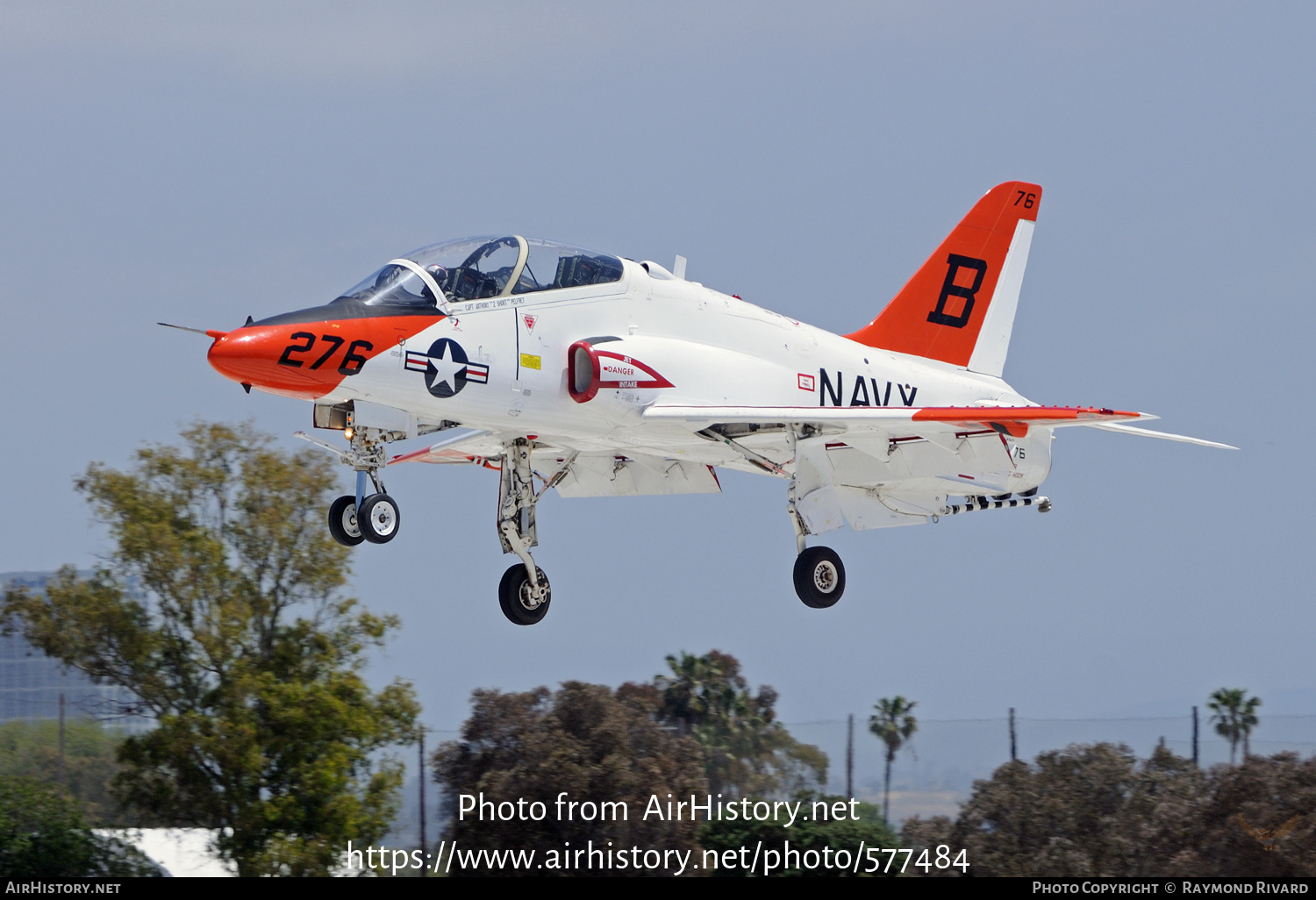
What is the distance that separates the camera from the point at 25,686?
138 feet

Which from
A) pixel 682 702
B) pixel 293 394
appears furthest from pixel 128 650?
pixel 293 394

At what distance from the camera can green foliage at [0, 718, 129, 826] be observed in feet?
111

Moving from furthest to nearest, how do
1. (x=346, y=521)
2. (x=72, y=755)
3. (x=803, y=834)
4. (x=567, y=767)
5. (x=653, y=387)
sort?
(x=72, y=755) → (x=803, y=834) → (x=567, y=767) → (x=653, y=387) → (x=346, y=521)

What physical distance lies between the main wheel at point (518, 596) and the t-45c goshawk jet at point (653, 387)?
1.0 inches

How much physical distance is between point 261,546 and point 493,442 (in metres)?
17.1

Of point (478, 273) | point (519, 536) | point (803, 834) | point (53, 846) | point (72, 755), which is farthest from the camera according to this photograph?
point (72, 755)

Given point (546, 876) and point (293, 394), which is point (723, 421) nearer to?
point (293, 394)

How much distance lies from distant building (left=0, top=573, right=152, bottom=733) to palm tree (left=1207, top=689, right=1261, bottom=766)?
29.4 m

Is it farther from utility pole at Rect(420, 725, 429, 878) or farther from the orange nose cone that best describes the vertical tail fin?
utility pole at Rect(420, 725, 429, 878)

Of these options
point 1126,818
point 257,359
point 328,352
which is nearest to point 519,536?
point 328,352

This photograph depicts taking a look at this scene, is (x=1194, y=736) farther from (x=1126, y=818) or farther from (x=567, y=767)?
(x=567, y=767)

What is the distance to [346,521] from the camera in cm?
1614

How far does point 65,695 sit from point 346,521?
20.5 metres

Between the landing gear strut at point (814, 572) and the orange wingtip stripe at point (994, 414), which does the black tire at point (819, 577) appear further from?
the orange wingtip stripe at point (994, 414)
